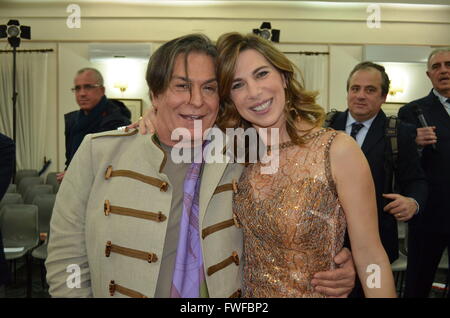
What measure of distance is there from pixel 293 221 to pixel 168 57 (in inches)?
29.1

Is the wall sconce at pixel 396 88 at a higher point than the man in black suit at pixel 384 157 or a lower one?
higher


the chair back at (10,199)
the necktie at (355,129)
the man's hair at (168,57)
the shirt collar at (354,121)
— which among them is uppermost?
the man's hair at (168,57)

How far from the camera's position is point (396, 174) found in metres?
2.84

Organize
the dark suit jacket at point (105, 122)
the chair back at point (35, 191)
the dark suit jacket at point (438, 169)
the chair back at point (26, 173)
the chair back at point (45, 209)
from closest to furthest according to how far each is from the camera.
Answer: the dark suit jacket at point (438, 169)
the dark suit jacket at point (105, 122)
the chair back at point (45, 209)
the chair back at point (35, 191)
the chair back at point (26, 173)

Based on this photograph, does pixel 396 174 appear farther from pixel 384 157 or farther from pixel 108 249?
pixel 108 249

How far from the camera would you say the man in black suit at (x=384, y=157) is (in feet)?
8.80

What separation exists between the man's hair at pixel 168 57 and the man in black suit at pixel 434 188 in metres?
2.10

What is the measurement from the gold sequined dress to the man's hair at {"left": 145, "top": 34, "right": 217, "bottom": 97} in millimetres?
501

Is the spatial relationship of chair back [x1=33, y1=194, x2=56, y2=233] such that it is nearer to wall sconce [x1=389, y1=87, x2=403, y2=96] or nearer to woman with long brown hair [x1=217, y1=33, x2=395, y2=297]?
woman with long brown hair [x1=217, y1=33, x2=395, y2=297]

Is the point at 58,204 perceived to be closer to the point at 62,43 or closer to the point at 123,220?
the point at 123,220

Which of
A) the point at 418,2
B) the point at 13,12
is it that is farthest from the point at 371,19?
the point at 13,12

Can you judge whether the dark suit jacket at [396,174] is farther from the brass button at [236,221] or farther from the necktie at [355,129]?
the brass button at [236,221]

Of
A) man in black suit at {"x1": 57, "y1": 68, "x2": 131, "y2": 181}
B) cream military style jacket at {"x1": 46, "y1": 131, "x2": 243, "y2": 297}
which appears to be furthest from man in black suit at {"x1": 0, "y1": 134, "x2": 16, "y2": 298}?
cream military style jacket at {"x1": 46, "y1": 131, "x2": 243, "y2": 297}

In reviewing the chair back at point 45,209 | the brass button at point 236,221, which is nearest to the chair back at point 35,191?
the chair back at point 45,209
